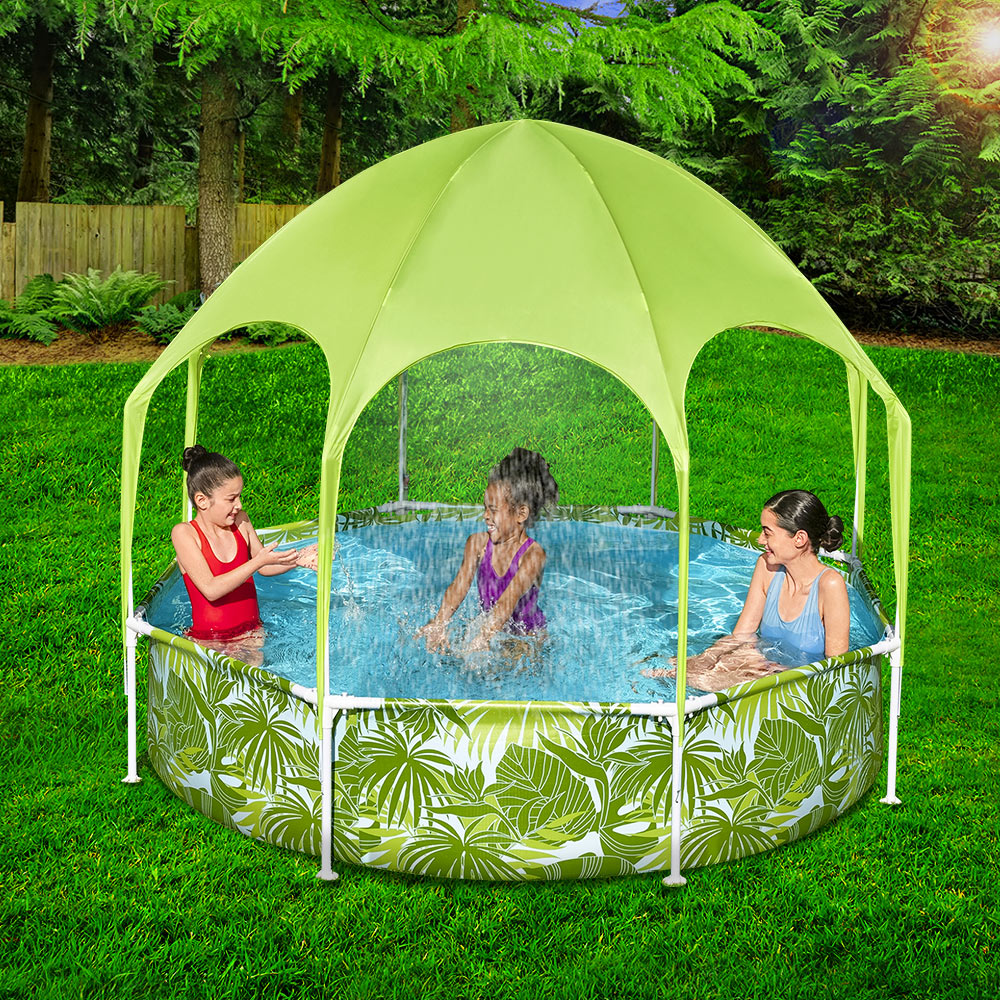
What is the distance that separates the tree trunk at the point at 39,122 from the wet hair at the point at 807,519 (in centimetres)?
1669

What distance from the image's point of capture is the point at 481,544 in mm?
6082

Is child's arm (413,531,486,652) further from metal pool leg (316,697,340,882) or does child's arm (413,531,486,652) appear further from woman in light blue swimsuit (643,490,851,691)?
metal pool leg (316,697,340,882)

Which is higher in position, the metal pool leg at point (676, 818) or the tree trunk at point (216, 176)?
the tree trunk at point (216, 176)

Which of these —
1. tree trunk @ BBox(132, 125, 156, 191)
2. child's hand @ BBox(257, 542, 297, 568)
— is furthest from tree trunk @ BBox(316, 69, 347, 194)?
child's hand @ BBox(257, 542, 297, 568)

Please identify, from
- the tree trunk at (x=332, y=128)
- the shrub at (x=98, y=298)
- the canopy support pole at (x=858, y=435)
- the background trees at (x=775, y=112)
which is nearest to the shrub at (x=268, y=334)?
the background trees at (x=775, y=112)

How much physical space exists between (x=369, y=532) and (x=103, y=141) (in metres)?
15.9

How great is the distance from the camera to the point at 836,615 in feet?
16.7

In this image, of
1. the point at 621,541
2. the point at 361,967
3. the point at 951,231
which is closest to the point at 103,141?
the point at 951,231

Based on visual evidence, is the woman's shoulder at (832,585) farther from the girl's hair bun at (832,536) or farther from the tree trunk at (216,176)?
the tree trunk at (216,176)

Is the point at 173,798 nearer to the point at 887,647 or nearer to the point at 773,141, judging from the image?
the point at 887,647

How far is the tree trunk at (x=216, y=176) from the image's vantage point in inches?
571

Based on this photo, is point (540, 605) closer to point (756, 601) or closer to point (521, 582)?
point (521, 582)

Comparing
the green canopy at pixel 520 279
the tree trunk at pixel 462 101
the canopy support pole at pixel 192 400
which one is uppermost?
the tree trunk at pixel 462 101

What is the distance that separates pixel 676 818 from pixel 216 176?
12643mm
